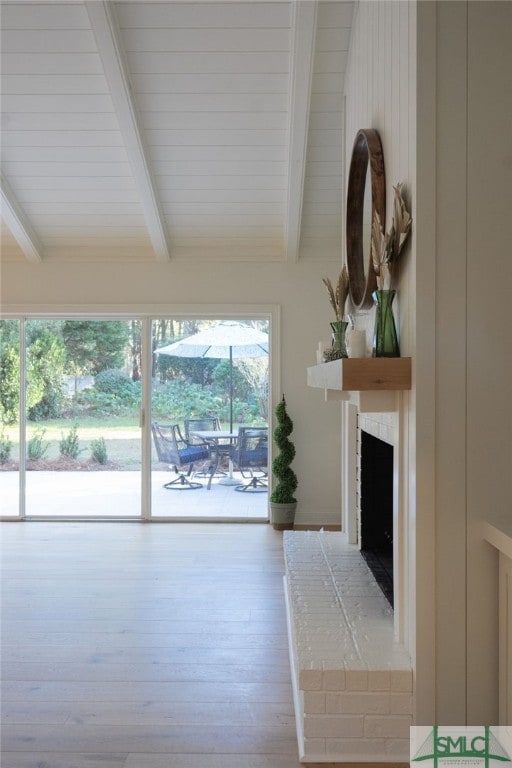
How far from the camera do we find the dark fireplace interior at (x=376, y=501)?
10.6 ft

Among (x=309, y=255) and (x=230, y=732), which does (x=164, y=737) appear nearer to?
(x=230, y=732)

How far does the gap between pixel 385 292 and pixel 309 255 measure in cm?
327

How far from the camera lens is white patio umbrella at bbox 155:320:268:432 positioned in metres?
5.56

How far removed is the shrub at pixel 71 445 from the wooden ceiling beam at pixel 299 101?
2.67 meters

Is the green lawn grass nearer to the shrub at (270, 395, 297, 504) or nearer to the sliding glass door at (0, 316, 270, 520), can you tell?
the sliding glass door at (0, 316, 270, 520)

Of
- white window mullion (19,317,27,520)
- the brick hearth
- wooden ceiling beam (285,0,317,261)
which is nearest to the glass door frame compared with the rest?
white window mullion (19,317,27,520)

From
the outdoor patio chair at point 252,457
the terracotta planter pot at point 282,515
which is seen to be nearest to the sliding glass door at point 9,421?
the outdoor patio chair at point 252,457

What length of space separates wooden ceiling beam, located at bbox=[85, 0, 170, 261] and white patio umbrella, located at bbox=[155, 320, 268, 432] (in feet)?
3.14

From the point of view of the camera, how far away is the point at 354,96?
358cm

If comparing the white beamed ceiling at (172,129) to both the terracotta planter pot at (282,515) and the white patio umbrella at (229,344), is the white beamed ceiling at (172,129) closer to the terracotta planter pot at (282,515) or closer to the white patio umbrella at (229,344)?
the white patio umbrella at (229,344)

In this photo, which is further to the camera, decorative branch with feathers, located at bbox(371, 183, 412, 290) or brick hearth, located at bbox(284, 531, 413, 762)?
decorative branch with feathers, located at bbox(371, 183, 412, 290)

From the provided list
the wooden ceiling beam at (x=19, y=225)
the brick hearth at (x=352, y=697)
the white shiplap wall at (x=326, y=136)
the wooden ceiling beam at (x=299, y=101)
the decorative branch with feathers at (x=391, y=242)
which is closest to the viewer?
the brick hearth at (x=352, y=697)

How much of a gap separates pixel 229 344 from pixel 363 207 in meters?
2.54

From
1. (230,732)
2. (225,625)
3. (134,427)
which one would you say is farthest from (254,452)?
(230,732)
